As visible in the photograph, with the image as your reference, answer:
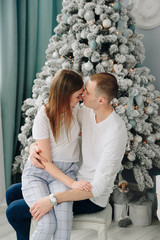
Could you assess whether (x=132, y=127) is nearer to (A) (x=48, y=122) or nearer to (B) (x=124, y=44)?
(B) (x=124, y=44)

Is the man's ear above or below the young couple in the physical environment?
above

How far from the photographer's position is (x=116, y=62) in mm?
2174

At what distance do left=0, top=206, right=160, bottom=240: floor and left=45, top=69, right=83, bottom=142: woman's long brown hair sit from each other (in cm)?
100

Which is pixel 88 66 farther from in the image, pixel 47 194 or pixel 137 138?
pixel 47 194

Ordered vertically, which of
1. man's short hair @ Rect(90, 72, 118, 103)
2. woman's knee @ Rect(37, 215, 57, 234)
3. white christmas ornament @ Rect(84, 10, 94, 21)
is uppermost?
white christmas ornament @ Rect(84, 10, 94, 21)

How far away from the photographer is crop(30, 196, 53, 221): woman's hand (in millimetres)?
1331

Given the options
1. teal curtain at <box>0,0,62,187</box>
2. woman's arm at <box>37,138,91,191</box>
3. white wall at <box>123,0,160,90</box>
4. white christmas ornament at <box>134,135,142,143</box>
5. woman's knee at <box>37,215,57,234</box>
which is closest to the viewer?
woman's knee at <box>37,215,57,234</box>

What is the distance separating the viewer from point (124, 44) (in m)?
2.12

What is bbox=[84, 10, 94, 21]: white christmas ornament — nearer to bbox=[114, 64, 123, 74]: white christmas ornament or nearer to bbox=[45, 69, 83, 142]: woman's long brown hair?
bbox=[114, 64, 123, 74]: white christmas ornament

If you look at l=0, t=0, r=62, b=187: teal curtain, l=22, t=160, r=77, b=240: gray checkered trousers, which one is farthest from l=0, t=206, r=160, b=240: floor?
l=22, t=160, r=77, b=240: gray checkered trousers

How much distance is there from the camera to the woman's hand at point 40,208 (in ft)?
4.37

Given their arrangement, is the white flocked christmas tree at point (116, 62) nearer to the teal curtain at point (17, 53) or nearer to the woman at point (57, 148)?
the teal curtain at point (17, 53)

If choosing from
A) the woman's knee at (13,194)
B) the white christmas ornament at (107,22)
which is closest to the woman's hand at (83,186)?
the woman's knee at (13,194)

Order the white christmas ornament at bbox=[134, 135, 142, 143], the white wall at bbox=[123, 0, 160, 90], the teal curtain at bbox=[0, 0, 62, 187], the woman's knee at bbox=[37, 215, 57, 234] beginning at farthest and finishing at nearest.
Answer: the white wall at bbox=[123, 0, 160, 90] → the teal curtain at bbox=[0, 0, 62, 187] → the white christmas ornament at bbox=[134, 135, 142, 143] → the woman's knee at bbox=[37, 215, 57, 234]
